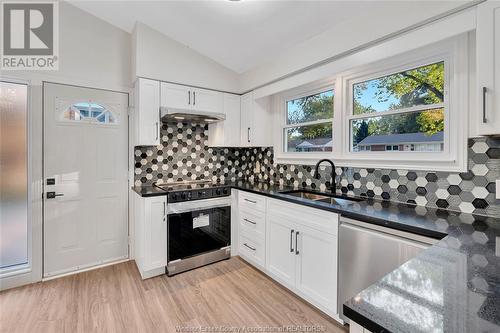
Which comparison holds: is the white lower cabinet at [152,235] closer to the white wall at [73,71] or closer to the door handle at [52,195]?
the door handle at [52,195]

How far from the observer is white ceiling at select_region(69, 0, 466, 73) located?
213 cm

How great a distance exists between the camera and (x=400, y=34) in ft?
5.97

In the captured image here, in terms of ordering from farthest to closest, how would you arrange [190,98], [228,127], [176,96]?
[228,127], [190,98], [176,96]

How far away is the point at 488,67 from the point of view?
1371 millimetres

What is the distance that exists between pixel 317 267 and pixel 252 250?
3.18 ft

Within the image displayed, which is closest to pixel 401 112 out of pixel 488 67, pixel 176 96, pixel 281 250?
pixel 488 67

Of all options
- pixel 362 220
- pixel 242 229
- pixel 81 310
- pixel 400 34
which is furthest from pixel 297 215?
pixel 81 310

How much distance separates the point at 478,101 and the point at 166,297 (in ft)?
8.98

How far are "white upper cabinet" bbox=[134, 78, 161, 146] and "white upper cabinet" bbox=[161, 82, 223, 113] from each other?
0.33ft

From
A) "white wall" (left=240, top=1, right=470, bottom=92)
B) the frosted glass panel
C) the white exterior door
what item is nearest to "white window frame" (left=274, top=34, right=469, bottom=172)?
"white wall" (left=240, top=1, right=470, bottom=92)

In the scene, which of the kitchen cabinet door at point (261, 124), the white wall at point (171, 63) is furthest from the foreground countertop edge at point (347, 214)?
the white wall at point (171, 63)

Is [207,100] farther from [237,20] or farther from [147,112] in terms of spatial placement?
[237,20]

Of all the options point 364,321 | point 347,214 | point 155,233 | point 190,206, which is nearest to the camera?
point 364,321

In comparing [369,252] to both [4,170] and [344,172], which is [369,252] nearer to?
[344,172]
